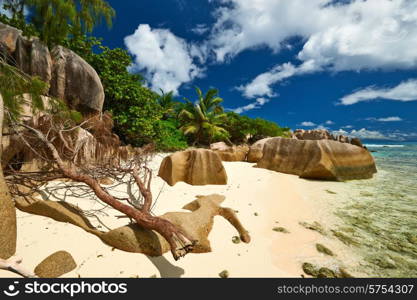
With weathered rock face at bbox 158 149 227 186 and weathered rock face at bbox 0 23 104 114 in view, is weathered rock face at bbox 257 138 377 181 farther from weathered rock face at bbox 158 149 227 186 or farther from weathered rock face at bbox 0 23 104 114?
weathered rock face at bbox 0 23 104 114

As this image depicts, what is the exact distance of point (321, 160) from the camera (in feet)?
24.0

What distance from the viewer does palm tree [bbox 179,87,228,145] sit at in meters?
20.8

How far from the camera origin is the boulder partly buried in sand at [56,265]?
1679mm

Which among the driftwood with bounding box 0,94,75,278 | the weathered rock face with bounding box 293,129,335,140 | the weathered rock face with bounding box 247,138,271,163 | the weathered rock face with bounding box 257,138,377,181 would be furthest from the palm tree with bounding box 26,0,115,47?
the weathered rock face with bounding box 293,129,335,140

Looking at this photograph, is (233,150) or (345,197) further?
(233,150)

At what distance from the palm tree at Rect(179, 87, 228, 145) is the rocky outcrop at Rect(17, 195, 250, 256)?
17569 mm

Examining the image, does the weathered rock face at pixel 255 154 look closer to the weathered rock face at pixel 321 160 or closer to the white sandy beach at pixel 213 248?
the weathered rock face at pixel 321 160

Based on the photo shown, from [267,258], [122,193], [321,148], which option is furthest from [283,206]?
[321,148]

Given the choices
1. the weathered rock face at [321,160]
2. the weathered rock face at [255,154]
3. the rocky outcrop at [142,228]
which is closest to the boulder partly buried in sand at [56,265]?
the rocky outcrop at [142,228]

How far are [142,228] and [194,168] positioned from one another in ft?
10.7

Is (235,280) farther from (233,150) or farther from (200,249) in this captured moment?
(233,150)

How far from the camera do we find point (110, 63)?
32.7 ft

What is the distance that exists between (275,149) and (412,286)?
7419 mm

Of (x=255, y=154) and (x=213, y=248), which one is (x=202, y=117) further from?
(x=213, y=248)
